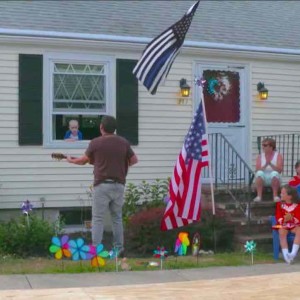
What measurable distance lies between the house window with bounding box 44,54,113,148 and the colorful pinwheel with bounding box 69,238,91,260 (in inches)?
119

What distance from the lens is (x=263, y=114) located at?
11.4 meters

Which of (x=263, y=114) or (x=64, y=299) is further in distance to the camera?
(x=263, y=114)

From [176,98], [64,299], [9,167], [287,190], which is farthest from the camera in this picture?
[176,98]

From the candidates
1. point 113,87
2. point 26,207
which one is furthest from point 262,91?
point 26,207

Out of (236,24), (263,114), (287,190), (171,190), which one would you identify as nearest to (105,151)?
(171,190)

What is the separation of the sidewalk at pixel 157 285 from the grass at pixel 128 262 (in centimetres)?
21

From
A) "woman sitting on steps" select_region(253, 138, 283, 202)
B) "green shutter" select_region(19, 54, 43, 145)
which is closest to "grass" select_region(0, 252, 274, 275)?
"woman sitting on steps" select_region(253, 138, 283, 202)

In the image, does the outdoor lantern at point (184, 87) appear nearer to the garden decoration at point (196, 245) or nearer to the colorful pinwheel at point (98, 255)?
the garden decoration at point (196, 245)

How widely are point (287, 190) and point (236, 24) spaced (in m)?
4.81

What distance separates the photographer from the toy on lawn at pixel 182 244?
820 cm

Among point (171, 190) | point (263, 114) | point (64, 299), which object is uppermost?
point (263, 114)

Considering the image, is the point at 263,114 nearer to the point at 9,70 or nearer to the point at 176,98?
the point at 176,98

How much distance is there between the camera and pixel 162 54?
9.01 metres

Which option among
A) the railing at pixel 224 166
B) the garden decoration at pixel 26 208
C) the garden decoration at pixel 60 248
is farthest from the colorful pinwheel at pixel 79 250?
the railing at pixel 224 166
